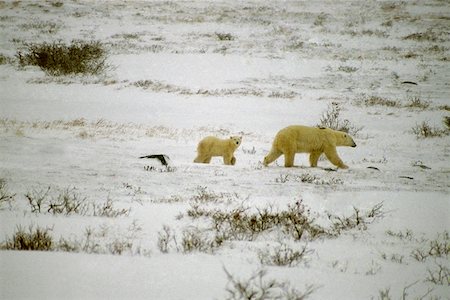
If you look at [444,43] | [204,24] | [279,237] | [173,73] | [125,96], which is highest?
[204,24]

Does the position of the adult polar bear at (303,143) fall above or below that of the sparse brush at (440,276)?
above

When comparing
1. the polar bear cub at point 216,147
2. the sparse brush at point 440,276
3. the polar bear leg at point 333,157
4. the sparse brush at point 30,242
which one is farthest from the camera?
the polar bear cub at point 216,147

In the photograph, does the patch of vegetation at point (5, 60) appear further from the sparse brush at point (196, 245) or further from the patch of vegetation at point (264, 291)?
the patch of vegetation at point (264, 291)

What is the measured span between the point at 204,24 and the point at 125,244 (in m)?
30.0

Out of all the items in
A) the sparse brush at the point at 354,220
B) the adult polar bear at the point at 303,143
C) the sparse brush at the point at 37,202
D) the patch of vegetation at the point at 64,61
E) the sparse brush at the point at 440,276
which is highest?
the patch of vegetation at the point at 64,61

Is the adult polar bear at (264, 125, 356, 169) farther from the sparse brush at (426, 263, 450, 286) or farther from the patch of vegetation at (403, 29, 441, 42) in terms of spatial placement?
the patch of vegetation at (403, 29, 441, 42)

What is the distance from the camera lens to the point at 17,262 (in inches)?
151

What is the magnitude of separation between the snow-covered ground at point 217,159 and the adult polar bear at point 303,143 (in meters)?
0.30

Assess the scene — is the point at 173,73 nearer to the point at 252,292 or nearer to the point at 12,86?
the point at 12,86

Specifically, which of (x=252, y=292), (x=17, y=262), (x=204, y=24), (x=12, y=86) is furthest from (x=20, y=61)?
(x=252, y=292)

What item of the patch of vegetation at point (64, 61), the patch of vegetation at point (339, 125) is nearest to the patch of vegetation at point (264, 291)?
the patch of vegetation at point (339, 125)

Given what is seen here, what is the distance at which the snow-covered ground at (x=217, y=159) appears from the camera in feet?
13.0

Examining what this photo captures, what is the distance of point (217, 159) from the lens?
11469 mm

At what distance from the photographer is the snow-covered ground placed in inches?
155
